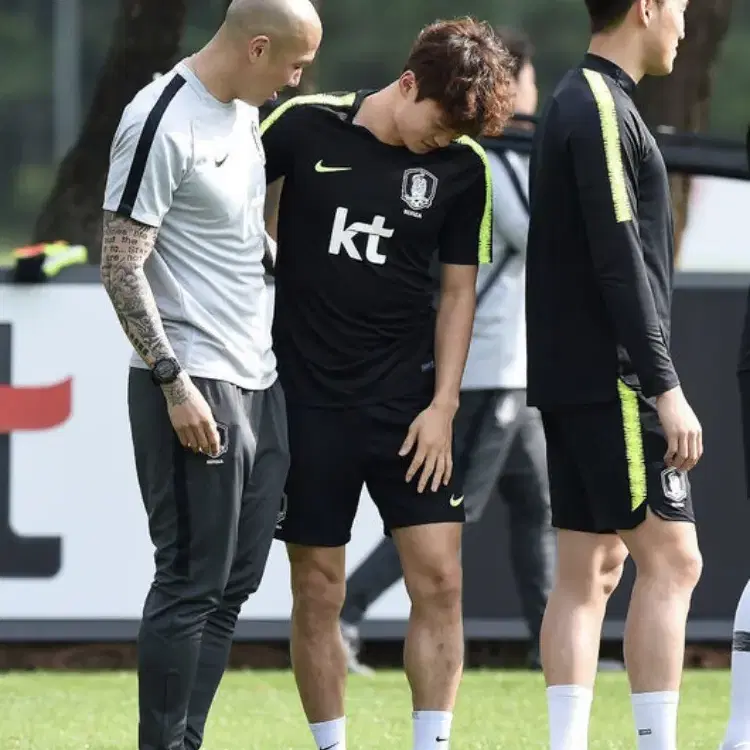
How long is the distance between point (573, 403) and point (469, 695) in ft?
8.50

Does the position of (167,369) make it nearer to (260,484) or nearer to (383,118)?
(260,484)

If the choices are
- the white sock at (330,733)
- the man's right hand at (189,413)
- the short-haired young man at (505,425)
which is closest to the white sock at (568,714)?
the white sock at (330,733)

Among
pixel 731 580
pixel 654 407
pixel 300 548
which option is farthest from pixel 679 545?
pixel 731 580

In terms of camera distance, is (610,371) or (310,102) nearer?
(610,371)

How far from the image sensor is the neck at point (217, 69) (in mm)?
4625

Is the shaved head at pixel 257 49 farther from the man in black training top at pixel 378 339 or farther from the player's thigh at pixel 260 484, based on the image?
the player's thigh at pixel 260 484

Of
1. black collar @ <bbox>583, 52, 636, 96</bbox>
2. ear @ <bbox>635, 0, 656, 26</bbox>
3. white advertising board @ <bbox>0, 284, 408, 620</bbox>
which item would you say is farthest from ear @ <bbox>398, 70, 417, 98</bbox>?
white advertising board @ <bbox>0, 284, 408, 620</bbox>

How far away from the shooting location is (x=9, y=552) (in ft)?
24.8

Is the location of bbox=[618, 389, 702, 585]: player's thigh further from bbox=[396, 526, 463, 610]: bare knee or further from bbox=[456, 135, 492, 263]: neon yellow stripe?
bbox=[456, 135, 492, 263]: neon yellow stripe

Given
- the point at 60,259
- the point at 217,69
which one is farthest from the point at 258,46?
the point at 60,259

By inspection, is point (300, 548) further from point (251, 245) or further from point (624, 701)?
point (624, 701)

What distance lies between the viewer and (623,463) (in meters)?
4.66

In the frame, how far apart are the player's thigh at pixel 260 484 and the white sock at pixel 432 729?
553mm

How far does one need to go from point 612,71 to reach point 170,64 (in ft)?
15.2
